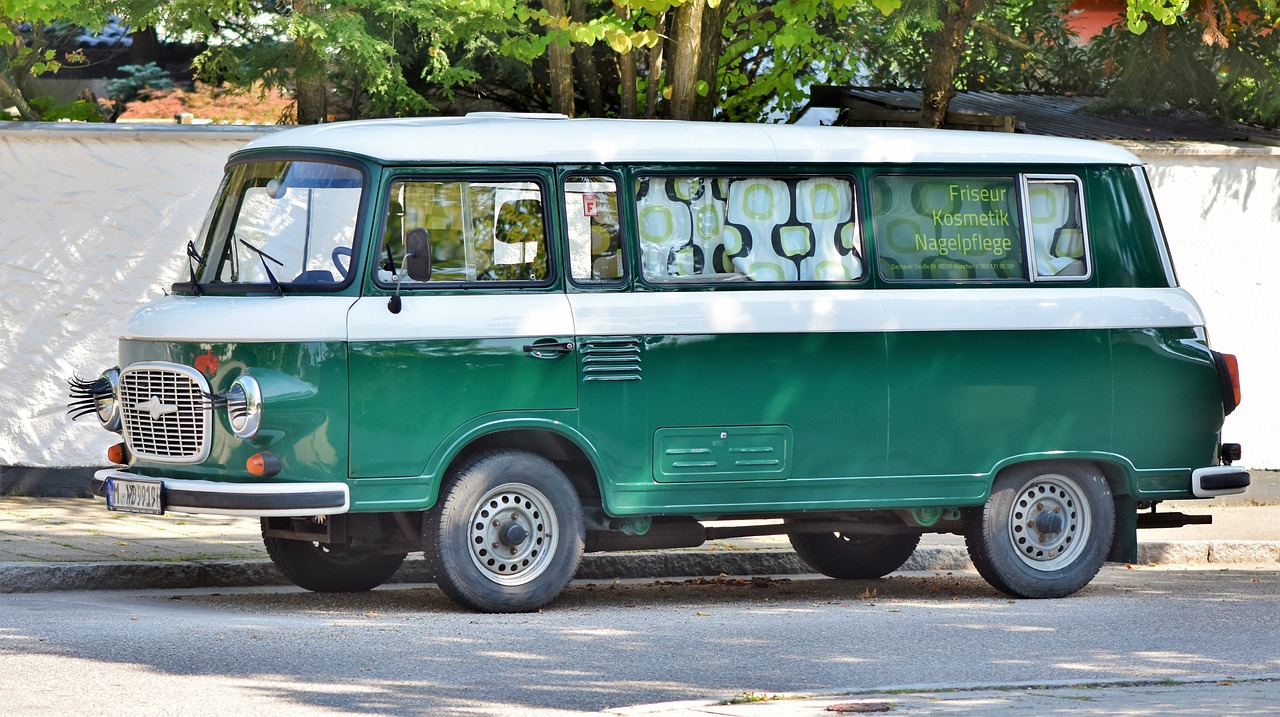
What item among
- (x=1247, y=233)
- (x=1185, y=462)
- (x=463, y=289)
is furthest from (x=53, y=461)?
(x=1247, y=233)

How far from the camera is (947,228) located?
33.6ft

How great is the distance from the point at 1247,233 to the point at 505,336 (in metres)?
9.01

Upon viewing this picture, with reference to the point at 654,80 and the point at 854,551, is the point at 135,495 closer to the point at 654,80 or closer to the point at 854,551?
the point at 854,551

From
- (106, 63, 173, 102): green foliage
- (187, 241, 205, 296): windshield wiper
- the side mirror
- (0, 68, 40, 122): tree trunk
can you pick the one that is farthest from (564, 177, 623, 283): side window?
(106, 63, 173, 102): green foliage

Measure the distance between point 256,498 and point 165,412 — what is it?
78cm

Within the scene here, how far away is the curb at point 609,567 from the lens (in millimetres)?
10141

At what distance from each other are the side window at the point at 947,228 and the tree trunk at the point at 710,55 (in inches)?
191

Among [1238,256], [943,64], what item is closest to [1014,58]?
[943,64]

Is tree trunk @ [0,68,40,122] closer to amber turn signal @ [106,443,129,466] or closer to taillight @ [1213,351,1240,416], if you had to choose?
amber turn signal @ [106,443,129,466]

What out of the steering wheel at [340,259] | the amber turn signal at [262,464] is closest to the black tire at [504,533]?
the amber turn signal at [262,464]

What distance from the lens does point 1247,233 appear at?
52.1ft

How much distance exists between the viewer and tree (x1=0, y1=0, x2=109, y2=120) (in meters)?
12.9

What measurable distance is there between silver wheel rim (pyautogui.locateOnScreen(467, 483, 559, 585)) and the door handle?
0.67 metres

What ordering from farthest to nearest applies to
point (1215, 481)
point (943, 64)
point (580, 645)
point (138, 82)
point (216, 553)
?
1. point (138, 82)
2. point (943, 64)
3. point (216, 553)
4. point (1215, 481)
5. point (580, 645)
